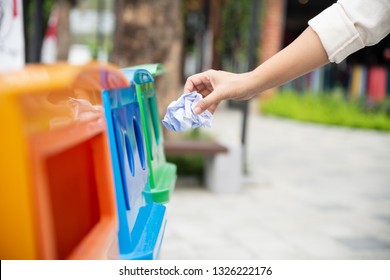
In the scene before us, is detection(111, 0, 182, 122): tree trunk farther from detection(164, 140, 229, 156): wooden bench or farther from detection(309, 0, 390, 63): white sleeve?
detection(309, 0, 390, 63): white sleeve

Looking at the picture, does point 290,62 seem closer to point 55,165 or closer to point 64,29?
point 55,165

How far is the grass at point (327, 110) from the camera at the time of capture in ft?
43.4

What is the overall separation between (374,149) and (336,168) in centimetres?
246

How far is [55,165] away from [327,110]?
45.2 ft

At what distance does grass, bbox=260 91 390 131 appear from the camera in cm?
1323

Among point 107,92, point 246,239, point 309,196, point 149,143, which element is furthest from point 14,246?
point 309,196

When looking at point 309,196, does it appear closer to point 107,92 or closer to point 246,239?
point 246,239

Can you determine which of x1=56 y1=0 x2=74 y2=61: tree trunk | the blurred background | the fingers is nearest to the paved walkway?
the blurred background

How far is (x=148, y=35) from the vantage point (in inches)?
256

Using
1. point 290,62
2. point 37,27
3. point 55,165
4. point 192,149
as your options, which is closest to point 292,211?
point 192,149

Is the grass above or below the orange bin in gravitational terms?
below

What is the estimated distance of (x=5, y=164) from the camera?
1008 mm

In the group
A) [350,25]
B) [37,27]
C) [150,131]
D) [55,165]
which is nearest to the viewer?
[55,165]

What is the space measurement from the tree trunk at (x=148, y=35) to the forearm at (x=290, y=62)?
462 centimetres
